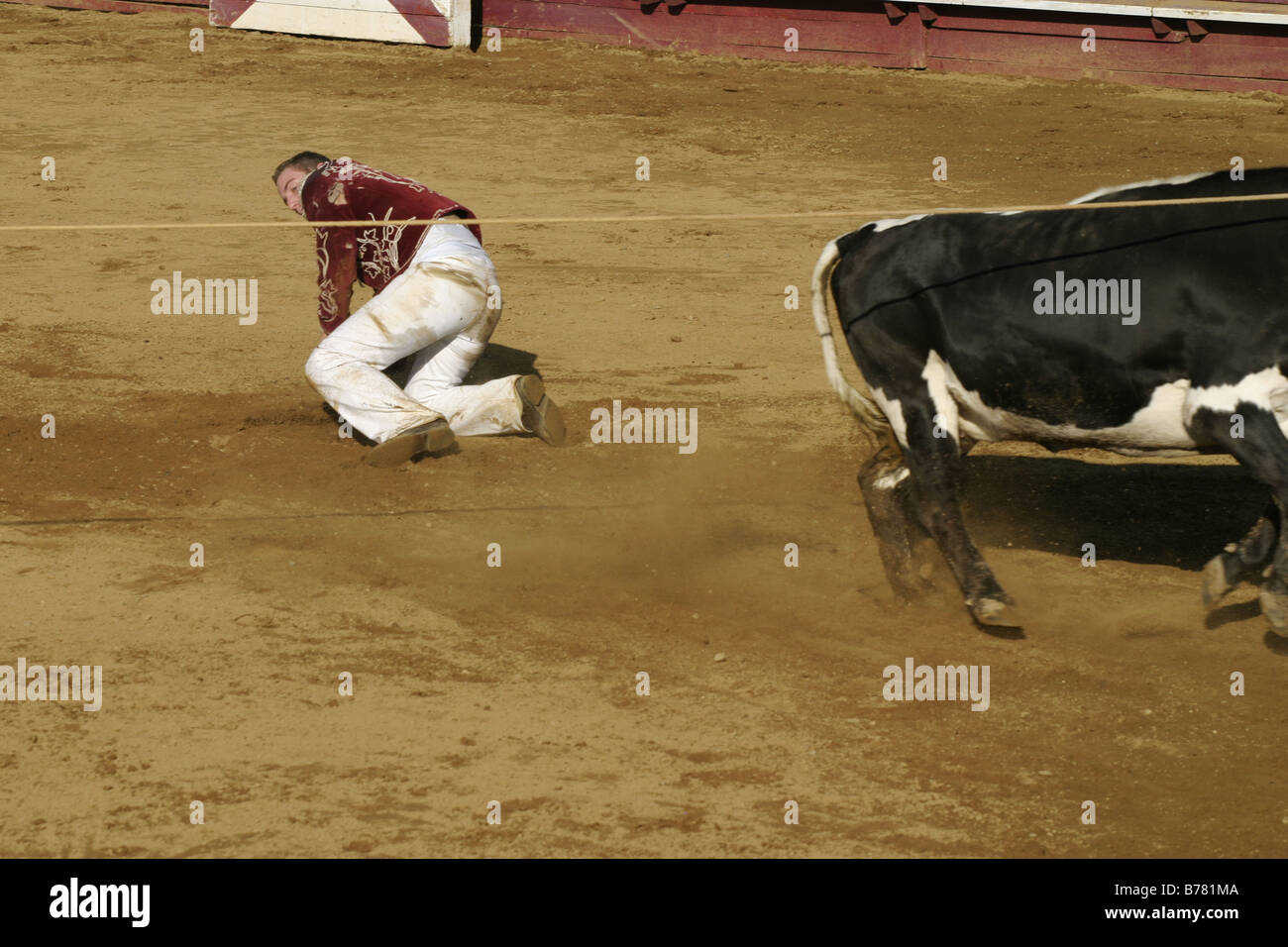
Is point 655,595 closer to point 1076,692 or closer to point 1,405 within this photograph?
point 1076,692

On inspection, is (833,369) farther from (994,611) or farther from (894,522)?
(994,611)

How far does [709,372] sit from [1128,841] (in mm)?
4699

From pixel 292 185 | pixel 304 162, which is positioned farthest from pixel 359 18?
pixel 292 185

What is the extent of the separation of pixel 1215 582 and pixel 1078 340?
3.28ft

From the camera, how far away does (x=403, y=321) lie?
7699 mm

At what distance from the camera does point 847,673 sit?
18.9ft

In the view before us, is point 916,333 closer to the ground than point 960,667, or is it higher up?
higher up

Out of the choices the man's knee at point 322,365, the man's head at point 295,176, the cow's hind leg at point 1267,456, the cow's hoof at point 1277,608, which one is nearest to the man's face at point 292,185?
the man's head at point 295,176

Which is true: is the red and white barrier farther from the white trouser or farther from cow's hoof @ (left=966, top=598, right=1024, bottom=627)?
cow's hoof @ (left=966, top=598, right=1024, bottom=627)

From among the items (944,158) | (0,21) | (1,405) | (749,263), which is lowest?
(1,405)

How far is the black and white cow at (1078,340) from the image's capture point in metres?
5.57

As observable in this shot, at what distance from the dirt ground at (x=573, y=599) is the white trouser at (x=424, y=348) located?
221mm

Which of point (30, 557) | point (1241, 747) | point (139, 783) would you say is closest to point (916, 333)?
point (1241, 747)

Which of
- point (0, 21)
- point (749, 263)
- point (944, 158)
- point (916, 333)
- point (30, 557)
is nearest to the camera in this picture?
point (916, 333)
